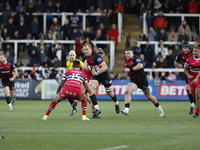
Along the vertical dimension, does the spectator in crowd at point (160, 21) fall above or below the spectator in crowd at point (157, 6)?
below

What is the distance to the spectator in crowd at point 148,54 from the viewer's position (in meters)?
30.0

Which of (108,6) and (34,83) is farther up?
(108,6)

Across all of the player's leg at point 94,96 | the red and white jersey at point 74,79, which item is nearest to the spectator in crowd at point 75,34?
the player's leg at point 94,96

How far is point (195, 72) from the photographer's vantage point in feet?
53.2

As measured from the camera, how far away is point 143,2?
35031 millimetres

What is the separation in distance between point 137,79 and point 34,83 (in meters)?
13.9

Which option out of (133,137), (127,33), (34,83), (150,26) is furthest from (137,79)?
(127,33)

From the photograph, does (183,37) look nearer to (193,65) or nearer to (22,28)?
(22,28)

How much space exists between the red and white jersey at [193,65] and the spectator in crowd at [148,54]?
13.6m

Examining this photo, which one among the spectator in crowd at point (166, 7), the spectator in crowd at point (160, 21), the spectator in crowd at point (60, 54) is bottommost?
the spectator in crowd at point (60, 54)

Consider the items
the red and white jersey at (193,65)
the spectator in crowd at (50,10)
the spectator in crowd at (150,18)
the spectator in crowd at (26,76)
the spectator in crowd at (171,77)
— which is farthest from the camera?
the spectator in crowd at (50,10)

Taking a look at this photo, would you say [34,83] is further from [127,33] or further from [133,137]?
[133,137]

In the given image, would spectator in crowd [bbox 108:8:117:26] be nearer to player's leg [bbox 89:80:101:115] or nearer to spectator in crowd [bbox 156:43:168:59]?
spectator in crowd [bbox 156:43:168:59]

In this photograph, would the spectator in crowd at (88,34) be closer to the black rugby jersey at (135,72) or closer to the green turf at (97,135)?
the black rugby jersey at (135,72)
